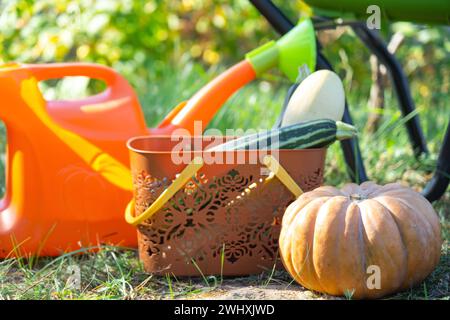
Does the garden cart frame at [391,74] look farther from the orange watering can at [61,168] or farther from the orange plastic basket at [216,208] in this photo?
the orange watering can at [61,168]

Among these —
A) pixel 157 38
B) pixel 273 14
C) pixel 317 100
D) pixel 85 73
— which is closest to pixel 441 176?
pixel 317 100

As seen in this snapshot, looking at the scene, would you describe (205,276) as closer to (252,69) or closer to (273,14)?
(252,69)

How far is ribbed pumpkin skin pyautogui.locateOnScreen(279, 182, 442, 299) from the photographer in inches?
50.3

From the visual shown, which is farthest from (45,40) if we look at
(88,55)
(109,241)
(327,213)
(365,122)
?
(327,213)

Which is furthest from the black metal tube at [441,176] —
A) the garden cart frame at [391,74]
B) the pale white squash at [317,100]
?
the pale white squash at [317,100]

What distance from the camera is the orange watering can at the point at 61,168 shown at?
1636 mm

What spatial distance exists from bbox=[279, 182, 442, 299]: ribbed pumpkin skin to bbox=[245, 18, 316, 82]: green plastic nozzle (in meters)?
0.52

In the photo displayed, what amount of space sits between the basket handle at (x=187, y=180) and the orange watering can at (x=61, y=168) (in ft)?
0.73

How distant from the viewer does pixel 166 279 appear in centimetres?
150

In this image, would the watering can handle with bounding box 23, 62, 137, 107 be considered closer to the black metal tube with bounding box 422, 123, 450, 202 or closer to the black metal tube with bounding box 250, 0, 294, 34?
the black metal tube with bounding box 250, 0, 294, 34

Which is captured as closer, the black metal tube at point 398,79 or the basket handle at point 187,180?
the basket handle at point 187,180

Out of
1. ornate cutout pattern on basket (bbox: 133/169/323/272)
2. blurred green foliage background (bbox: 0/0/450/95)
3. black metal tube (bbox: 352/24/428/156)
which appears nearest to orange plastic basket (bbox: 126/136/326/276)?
ornate cutout pattern on basket (bbox: 133/169/323/272)

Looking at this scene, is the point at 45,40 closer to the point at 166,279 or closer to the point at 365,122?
the point at 365,122
